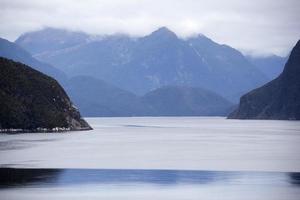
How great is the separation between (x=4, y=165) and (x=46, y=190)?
35.9m

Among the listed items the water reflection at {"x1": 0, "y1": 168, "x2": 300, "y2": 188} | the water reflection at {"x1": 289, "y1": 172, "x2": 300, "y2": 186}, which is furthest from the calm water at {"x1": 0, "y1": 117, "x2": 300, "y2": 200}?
the water reflection at {"x1": 289, "y1": 172, "x2": 300, "y2": 186}

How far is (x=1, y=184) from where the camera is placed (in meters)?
89.9

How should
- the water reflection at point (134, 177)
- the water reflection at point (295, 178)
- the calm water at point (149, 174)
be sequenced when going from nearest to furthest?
the calm water at point (149, 174), the water reflection at point (295, 178), the water reflection at point (134, 177)

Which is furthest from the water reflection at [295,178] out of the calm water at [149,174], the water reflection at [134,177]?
the calm water at [149,174]

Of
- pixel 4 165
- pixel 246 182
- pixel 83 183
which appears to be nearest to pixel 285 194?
pixel 246 182

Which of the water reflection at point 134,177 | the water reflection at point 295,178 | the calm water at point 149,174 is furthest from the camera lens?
the water reflection at point 134,177

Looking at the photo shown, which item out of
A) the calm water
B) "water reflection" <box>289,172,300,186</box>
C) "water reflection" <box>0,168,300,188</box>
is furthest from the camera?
"water reflection" <box>0,168,300,188</box>

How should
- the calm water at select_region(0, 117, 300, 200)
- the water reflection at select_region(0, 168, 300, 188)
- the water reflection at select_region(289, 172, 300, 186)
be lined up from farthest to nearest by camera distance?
the water reflection at select_region(0, 168, 300, 188)
the water reflection at select_region(289, 172, 300, 186)
the calm water at select_region(0, 117, 300, 200)

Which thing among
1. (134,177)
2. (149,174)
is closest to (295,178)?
(149,174)

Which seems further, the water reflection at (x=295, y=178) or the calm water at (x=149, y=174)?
the water reflection at (x=295, y=178)

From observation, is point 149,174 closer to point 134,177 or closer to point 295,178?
point 134,177

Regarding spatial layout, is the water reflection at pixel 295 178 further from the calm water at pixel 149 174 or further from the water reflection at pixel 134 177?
the calm water at pixel 149 174

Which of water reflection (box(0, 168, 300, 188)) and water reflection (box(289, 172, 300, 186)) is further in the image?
water reflection (box(0, 168, 300, 188))

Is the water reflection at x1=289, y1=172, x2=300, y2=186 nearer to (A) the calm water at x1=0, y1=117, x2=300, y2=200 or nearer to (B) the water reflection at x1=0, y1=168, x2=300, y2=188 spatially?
(B) the water reflection at x1=0, y1=168, x2=300, y2=188
